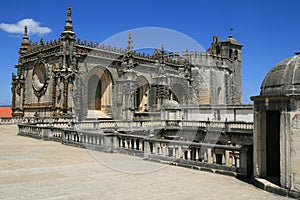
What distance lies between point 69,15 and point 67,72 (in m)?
5.76

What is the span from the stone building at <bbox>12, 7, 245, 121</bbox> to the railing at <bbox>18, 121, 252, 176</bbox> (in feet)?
47.7

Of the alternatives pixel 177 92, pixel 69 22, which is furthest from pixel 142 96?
pixel 69 22

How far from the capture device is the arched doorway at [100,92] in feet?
107

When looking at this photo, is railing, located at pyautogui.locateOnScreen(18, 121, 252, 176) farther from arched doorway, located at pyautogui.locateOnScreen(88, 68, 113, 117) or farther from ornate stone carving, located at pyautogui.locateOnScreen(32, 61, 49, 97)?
arched doorway, located at pyautogui.locateOnScreen(88, 68, 113, 117)

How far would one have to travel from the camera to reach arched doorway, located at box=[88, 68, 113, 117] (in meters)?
32.6

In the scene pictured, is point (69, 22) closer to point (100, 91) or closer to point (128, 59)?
point (128, 59)

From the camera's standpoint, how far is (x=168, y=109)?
2752 cm

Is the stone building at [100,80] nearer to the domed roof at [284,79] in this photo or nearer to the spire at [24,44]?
the spire at [24,44]

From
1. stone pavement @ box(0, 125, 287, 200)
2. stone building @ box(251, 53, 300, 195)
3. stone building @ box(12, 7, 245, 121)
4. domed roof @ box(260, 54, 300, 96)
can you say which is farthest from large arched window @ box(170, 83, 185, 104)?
domed roof @ box(260, 54, 300, 96)

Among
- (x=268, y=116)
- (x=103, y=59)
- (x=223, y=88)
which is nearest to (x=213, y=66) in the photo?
(x=223, y=88)

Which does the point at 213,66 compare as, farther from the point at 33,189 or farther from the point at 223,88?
the point at 33,189

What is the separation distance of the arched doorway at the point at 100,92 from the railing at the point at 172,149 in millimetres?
17878

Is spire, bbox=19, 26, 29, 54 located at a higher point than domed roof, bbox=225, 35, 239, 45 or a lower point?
lower

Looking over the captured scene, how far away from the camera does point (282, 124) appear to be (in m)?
5.61
